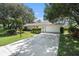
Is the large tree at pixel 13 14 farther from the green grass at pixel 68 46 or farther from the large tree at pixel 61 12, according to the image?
the green grass at pixel 68 46

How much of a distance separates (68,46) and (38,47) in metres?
0.54

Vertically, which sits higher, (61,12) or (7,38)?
(61,12)

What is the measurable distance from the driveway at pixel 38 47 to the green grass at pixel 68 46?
0.09m

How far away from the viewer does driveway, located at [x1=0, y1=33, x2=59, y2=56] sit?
14.4 feet

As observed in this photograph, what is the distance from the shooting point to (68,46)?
174 inches

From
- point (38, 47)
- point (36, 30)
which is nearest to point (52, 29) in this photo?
point (36, 30)

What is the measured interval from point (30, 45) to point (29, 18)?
492mm

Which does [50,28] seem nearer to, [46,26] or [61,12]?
[46,26]

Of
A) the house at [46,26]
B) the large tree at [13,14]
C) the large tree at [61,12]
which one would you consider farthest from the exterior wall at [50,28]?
the large tree at [13,14]

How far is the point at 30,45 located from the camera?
14.7 ft

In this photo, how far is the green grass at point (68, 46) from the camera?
173 inches

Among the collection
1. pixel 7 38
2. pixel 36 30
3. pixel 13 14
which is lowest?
pixel 7 38

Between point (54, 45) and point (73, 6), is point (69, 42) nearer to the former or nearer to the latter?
point (54, 45)

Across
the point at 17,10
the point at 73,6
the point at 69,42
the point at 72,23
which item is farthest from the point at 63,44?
the point at 17,10
